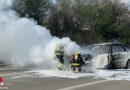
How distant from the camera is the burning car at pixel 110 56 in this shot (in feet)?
41.8

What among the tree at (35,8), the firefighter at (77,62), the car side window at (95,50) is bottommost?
the firefighter at (77,62)

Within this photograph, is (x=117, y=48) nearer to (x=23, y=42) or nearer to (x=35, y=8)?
(x=23, y=42)

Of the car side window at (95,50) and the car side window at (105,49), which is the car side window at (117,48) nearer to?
the car side window at (105,49)

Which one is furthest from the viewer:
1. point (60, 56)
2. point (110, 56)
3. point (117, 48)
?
point (117, 48)

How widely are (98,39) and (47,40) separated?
76.3 feet

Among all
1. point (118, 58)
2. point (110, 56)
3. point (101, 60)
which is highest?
point (110, 56)

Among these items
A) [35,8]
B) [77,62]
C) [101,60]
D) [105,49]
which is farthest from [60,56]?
[35,8]

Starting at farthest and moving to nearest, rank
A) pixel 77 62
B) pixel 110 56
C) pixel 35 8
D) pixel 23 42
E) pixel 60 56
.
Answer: pixel 35 8, pixel 23 42, pixel 60 56, pixel 110 56, pixel 77 62

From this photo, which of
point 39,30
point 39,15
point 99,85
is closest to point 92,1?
point 39,15

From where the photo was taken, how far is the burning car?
12750 mm

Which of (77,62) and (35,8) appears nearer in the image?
(77,62)

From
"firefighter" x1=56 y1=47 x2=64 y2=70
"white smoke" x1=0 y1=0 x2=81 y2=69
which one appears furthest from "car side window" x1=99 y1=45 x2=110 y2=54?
"white smoke" x1=0 y1=0 x2=81 y2=69

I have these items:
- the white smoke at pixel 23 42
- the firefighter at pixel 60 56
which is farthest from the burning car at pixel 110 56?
the white smoke at pixel 23 42

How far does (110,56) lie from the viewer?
1283 centimetres
